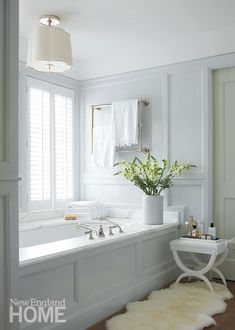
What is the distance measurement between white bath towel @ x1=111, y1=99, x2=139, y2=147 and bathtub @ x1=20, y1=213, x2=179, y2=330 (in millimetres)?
915

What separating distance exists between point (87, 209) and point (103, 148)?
2.40 ft

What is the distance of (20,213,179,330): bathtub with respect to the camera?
2.40m

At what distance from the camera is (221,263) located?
3.73m

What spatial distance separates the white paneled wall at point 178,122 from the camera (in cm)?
388

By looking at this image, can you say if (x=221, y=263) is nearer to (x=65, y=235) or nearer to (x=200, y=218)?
(x=200, y=218)

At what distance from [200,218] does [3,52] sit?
8.66ft

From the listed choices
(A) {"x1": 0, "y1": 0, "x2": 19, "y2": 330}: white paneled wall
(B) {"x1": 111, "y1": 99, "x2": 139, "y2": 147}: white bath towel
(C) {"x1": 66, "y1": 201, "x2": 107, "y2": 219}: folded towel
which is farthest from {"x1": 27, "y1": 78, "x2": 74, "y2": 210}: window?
(A) {"x1": 0, "y1": 0, "x2": 19, "y2": 330}: white paneled wall

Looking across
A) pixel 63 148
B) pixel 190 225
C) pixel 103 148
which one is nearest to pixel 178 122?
pixel 103 148

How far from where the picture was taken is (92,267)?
2.79m

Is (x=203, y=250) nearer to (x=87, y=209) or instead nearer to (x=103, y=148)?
(x=87, y=209)

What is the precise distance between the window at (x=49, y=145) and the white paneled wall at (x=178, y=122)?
0.45 m

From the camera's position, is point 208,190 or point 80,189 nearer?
point 208,190

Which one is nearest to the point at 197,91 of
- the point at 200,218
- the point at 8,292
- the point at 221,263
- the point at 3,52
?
the point at 200,218

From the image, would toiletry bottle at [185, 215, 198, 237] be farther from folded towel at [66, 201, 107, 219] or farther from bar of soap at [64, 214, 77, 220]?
bar of soap at [64, 214, 77, 220]
